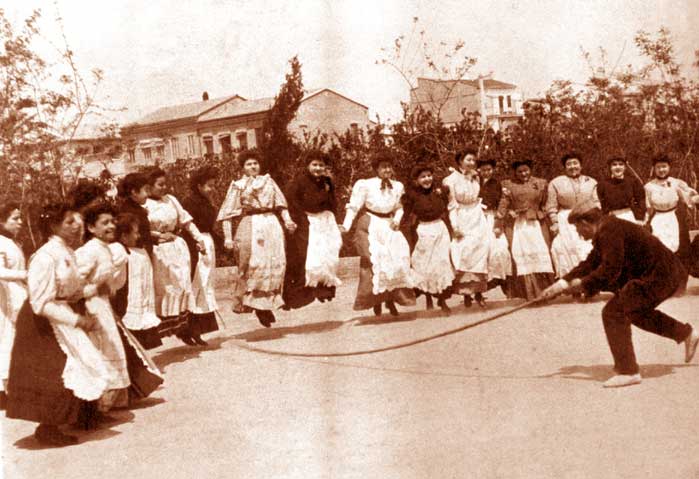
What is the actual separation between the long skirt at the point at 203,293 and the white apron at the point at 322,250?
1.00 metres

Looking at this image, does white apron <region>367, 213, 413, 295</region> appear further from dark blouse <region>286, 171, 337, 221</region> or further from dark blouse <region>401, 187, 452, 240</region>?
dark blouse <region>286, 171, 337, 221</region>

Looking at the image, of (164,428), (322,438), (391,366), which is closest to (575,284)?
(391,366)

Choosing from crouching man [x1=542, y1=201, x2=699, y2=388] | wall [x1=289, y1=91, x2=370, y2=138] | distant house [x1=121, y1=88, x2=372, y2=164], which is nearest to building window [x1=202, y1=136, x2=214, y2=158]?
distant house [x1=121, y1=88, x2=372, y2=164]

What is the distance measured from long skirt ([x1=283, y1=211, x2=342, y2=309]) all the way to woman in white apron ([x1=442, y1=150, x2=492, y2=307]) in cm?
139

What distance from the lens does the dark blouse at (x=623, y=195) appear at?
9305 millimetres

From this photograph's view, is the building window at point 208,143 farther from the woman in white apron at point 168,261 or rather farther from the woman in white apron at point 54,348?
the woman in white apron at point 54,348

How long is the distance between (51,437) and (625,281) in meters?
3.72

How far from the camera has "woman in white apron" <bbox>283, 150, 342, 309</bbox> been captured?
28.7 feet

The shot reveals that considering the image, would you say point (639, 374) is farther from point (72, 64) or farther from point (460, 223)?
point (72, 64)

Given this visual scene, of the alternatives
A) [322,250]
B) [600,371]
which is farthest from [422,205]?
[600,371]

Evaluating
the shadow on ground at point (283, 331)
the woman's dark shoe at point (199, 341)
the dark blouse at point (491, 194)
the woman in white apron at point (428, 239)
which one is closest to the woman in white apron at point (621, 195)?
the dark blouse at point (491, 194)

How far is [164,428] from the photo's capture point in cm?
541

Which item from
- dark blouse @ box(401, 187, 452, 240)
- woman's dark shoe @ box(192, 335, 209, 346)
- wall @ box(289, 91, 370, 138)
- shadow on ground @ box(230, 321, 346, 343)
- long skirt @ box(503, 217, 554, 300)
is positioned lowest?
shadow on ground @ box(230, 321, 346, 343)

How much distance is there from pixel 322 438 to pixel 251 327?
15.7 feet
